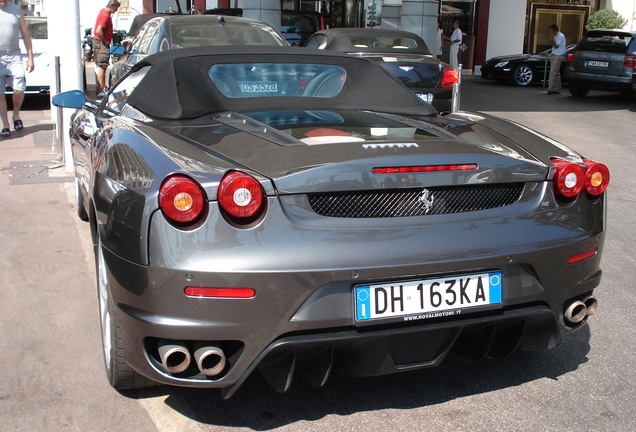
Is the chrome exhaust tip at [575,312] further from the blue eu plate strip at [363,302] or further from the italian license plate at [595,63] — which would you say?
the italian license plate at [595,63]

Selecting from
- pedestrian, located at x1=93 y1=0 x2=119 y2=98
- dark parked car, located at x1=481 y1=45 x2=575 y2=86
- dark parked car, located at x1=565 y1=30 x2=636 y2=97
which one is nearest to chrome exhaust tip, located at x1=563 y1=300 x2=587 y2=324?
pedestrian, located at x1=93 y1=0 x2=119 y2=98

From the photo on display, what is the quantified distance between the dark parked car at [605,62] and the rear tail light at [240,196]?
48.8 feet

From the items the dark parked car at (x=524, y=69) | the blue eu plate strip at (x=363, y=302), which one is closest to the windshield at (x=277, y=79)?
the blue eu plate strip at (x=363, y=302)

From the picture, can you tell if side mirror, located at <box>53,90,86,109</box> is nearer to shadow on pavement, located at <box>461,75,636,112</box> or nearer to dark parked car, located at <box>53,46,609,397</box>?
dark parked car, located at <box>53,46,609,397</box>

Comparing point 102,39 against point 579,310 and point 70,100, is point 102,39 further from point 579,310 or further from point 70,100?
point 579,310

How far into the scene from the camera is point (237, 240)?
257 cm

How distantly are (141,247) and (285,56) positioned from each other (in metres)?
1.87

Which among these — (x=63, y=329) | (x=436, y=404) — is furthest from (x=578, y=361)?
(x=63, y=329)

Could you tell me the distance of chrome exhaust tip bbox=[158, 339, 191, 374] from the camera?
2635 mm

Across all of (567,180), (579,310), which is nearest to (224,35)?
(567,180)

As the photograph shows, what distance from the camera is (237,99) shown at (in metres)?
3.79

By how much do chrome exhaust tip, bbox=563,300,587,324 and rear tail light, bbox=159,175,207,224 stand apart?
1.54 meters

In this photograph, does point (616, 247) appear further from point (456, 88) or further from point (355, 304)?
point (456, 88)

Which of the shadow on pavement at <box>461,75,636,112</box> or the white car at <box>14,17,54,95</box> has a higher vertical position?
the white car at <box>14,17,54,95</box>
